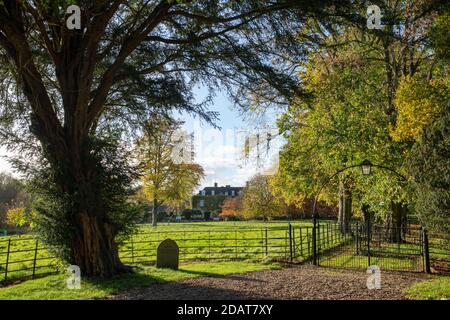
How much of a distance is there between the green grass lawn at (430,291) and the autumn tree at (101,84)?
18.4 feet

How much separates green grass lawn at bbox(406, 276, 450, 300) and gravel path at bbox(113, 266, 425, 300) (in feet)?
0.86

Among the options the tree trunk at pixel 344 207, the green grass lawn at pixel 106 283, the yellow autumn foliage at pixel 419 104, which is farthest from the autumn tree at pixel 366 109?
the green grass lawn at pixel 106 283

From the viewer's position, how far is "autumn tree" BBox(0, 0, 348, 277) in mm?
10828

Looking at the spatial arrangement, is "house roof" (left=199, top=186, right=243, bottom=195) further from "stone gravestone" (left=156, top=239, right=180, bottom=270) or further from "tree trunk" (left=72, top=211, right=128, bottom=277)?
"tree trunk" (left=72, top=211, right=128, bottom=277)

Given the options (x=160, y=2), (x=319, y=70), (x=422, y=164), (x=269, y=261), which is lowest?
(x=269, y=261)

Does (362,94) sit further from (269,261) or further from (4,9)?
(4,9)

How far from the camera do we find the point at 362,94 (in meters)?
19.7

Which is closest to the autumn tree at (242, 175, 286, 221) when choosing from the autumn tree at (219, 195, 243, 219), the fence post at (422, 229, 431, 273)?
the autumn tree at (219, 195, 243, 219)

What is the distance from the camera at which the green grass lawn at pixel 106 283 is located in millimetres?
9602

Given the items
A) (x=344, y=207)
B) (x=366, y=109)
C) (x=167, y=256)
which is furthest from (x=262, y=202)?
(x=167, y=256)

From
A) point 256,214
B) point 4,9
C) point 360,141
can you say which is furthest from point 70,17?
point 256,214

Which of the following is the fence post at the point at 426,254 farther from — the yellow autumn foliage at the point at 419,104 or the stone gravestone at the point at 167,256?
the stone gravestone at the point at 167,256

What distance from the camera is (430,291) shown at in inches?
384

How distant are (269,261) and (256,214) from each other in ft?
128
